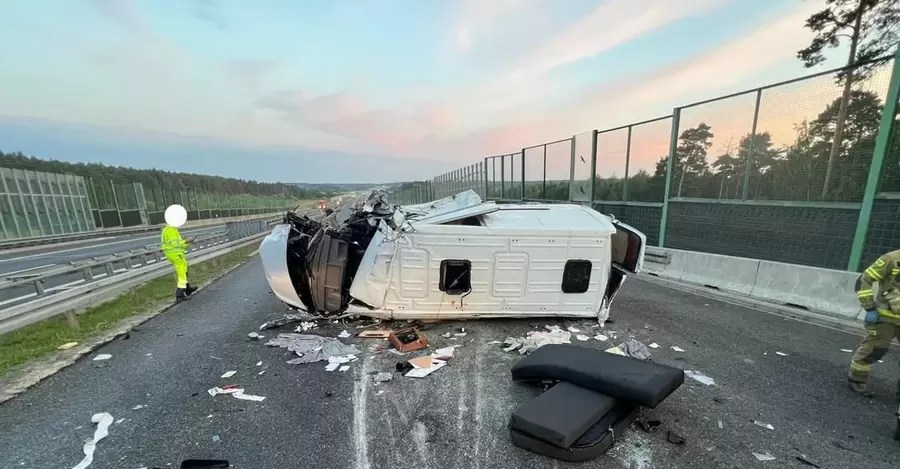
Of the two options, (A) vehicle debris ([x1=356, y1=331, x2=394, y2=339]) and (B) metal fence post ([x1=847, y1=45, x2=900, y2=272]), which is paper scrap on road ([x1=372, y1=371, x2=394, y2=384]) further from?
(B) metal fence post ([x1=847, y1=45, x2=900, y2=272])

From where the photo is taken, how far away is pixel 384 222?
4.39 metres

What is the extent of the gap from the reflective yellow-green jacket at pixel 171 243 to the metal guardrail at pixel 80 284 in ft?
→ 2.32

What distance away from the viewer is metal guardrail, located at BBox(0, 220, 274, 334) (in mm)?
3926

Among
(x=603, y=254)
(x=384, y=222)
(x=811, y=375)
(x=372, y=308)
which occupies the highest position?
(x=384, y=222)

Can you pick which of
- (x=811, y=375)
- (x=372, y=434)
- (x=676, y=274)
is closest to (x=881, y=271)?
(x=811, y=375)

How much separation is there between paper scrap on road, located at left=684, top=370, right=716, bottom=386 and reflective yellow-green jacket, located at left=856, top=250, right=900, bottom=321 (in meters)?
1.38

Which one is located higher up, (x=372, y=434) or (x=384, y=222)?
(x=384, y=222)

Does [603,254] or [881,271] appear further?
[603,254]

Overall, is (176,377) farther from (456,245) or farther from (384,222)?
(456,245)

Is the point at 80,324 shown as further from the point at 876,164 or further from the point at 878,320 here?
the point at 876,164

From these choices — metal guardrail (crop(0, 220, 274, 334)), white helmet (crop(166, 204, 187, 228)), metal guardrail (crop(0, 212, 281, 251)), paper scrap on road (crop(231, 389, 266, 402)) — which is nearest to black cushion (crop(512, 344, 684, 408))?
paper scrap on road (crop(231, 389, 266, 402))

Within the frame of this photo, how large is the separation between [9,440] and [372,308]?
2.98 m

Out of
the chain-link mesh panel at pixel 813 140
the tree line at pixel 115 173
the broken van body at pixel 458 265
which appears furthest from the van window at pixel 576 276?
the tree line at pixel 115 173

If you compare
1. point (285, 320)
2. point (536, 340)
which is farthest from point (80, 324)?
point (536, 340)
